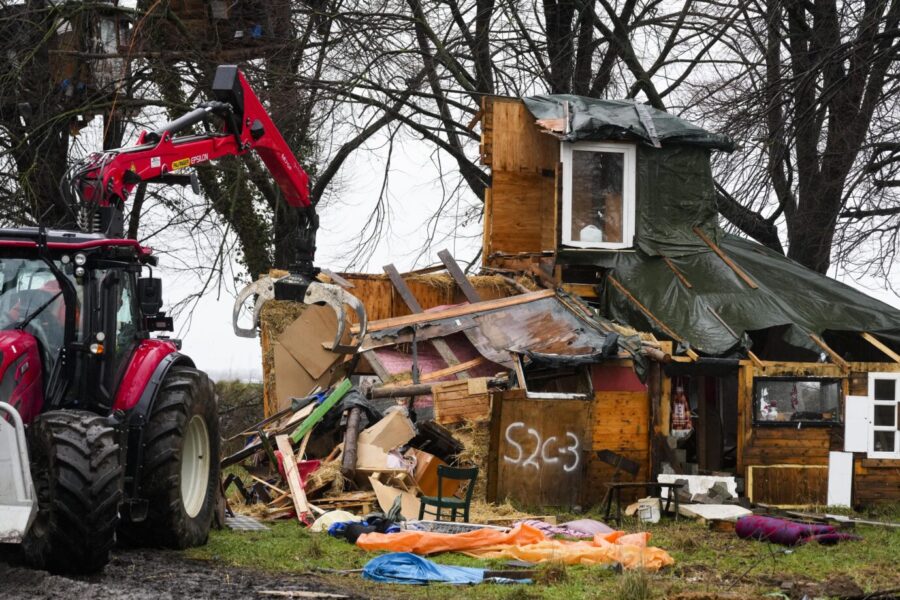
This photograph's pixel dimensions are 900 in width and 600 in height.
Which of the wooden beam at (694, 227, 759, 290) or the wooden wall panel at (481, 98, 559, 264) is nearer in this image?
the wooden beam at (694, 227, 759, 290)

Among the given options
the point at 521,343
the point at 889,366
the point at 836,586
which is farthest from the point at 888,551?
the point at 521,343

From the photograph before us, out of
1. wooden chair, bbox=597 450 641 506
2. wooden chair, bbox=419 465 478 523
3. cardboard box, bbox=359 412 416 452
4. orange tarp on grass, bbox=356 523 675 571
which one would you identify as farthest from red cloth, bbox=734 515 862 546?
cardboard box, bbox=359 412 416 452

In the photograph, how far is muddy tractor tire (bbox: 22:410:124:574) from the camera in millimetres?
8219

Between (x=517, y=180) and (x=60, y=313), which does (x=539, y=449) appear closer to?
(x=517, y=180)

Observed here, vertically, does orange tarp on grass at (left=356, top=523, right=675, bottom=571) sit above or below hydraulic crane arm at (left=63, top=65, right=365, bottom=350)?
below

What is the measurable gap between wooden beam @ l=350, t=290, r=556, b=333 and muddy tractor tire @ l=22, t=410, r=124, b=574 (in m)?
8.28

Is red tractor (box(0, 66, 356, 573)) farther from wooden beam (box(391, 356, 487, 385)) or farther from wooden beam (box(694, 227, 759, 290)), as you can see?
wooden beam (box(694, 227, 759, 290))

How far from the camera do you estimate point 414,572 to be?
32.6ft

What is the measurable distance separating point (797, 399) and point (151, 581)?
11017 millimetres

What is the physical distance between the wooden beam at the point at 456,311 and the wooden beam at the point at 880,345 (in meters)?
→ 4.72

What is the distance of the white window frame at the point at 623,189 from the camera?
747 inches

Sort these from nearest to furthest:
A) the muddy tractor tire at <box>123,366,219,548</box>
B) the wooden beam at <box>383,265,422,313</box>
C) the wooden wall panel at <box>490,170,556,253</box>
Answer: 1. the muddy tractor tire at <box>123,366,219,548</box>
2. the wooden beam at <box>383,265,422,313</box>
3. the wooden wall panel at <box>490,170,556,253</box>

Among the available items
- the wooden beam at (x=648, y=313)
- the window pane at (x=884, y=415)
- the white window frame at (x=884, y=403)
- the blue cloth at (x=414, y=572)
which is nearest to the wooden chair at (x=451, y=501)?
the blue cloth at (x=414, y=572)

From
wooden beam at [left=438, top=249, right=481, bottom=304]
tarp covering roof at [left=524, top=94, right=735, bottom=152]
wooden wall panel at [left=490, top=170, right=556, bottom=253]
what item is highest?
tarp covering roof at [left=524, top=94, right=735, bottom=152]
